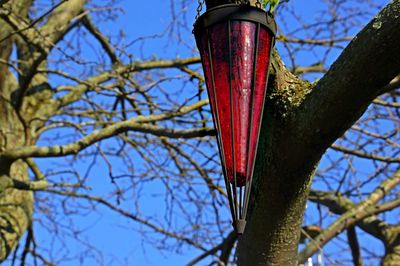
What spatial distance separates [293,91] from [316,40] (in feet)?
9.50

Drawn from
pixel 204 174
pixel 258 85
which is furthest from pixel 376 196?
pixel 258 85

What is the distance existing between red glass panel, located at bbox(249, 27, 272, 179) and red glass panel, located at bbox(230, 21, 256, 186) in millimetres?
18

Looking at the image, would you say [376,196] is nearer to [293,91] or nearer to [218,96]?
[293,91]

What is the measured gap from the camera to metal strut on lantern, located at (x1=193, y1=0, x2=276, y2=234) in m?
1.39

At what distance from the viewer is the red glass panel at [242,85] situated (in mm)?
1395

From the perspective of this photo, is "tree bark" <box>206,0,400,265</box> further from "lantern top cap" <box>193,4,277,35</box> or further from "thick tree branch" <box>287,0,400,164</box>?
"lantern top cap" <box>193,4,277,35</box>

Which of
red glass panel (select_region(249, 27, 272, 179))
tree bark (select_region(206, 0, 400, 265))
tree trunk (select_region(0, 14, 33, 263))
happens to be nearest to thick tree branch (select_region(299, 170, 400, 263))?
tree bark (select_region(206, 0, 400, 265))

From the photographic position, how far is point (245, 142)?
140 centimetres

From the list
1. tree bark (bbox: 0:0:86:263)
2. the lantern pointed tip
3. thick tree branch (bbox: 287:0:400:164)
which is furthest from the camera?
tree bark (bbox: 0:0:86:263)

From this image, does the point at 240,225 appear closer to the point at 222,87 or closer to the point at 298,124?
the point at 222,87

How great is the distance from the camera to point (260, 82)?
4.84ft

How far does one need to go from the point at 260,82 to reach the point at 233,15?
168 millimetres

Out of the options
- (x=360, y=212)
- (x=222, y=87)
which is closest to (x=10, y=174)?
(x=360, y=212)

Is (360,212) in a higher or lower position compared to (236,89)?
Result: higher
